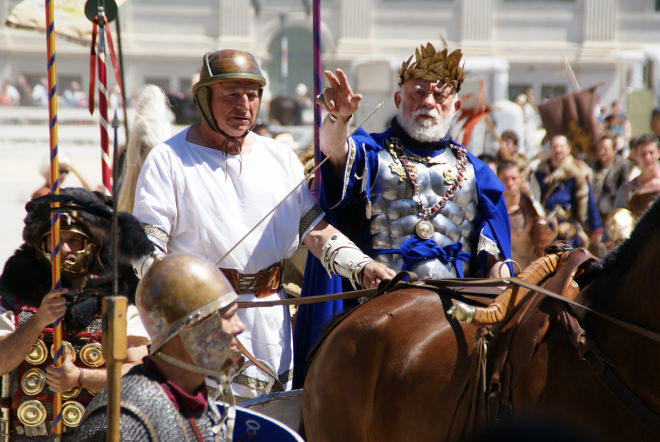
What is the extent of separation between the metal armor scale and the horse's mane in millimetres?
1876

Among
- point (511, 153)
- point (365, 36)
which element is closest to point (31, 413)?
point (511, 153)

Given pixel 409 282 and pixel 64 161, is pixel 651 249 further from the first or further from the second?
pixel 64 161

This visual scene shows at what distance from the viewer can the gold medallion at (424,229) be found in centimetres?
409

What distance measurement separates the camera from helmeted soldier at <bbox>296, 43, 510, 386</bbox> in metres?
4.09

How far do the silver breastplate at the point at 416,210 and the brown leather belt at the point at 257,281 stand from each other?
51 cm

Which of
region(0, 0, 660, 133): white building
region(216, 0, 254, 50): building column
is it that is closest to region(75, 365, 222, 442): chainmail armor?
region(0, 0, 660, 133): white building

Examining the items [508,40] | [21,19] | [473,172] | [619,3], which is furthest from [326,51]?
[473,172]

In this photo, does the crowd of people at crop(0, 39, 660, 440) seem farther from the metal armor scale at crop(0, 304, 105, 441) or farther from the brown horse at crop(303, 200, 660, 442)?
the brown horse at crop(303, 200, 660, 442)

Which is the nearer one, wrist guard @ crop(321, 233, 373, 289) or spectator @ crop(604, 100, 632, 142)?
wrist guard @ crop(321, 233, 373, 289)

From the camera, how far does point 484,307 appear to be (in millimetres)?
3334

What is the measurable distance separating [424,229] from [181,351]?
2.08m

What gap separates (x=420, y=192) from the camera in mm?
4168

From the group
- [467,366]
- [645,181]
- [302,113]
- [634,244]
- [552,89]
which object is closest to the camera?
[634,244]

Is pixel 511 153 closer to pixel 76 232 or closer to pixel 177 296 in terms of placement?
pixel 76 232
